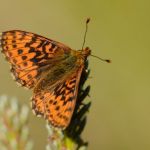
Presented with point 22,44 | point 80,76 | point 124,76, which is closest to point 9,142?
point 80,76

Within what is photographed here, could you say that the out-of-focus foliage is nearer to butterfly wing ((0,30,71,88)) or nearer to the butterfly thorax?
the butterfly thorax

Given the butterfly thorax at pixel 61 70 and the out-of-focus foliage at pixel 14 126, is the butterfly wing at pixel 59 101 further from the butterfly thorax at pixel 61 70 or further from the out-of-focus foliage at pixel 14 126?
the out-of-focus foliage at pixel 14 126

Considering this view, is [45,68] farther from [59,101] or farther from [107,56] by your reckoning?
[107,56]

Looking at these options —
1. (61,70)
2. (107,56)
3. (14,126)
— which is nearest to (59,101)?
(61,70)

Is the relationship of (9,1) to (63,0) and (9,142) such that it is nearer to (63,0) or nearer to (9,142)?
(63,0)

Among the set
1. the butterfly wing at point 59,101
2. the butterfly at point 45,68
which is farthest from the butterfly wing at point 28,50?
the butterfly wing at point 59,101

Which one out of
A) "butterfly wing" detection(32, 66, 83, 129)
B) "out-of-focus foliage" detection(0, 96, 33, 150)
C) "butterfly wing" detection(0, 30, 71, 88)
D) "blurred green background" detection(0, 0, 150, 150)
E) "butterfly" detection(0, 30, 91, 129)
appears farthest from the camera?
"blurred green background" detection(0, 0, 150, 150)

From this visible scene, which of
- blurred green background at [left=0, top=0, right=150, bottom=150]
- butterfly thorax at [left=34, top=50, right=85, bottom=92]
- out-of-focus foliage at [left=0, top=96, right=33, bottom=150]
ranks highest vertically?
out-of-focus foliage at [left=0, top=96, right=33, bottom=150]

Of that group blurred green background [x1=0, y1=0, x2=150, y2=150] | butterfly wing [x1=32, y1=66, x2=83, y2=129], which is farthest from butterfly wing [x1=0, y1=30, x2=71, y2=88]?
blurred green background [x1=0, y1=0, x2=150, y2=150]
